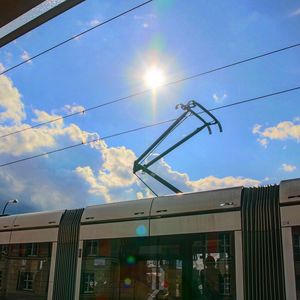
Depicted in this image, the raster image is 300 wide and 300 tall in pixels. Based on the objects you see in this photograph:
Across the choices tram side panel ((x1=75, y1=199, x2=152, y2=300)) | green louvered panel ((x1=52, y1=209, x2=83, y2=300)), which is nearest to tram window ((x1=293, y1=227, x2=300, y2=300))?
tram side panel ((x1=75, y1=199, x2=152, y2=300))

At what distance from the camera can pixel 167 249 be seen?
765 cm

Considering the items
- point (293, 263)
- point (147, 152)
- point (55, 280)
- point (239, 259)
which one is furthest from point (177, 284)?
point (147, 152)

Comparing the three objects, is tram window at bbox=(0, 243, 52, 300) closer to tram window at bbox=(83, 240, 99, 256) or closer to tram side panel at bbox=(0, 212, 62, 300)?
tram side panel at bbox=(0, 212, 62, 300)

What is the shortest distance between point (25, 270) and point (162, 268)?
3.87m

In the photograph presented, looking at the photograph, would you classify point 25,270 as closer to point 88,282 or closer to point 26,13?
point 88,282

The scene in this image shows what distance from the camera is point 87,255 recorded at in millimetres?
8828

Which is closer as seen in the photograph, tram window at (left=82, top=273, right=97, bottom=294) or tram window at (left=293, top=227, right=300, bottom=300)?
tram window at (left=293, top=227, right=300, bottom=300)

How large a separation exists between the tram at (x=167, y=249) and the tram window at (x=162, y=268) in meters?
0.01

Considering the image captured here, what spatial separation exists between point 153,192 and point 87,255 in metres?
1.75

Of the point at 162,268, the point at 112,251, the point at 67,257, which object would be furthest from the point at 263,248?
the point at 67,257

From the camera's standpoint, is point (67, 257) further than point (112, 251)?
Yes

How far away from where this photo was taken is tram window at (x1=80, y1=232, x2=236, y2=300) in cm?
688

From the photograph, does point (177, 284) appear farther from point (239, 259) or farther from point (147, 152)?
point (147, 152)

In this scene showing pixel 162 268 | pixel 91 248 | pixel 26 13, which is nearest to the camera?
pixel 26 13
